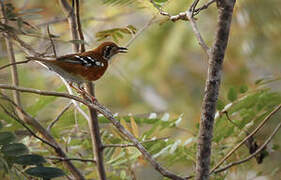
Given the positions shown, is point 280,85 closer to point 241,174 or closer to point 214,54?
point 241,174

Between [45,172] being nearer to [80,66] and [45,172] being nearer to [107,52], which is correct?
[80,66]

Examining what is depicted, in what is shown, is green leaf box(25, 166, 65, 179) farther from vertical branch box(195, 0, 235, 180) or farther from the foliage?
vertical branch box(195, 0, 235, 180)

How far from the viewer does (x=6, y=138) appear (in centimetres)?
118

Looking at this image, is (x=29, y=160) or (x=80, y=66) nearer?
(x=29, y=160)

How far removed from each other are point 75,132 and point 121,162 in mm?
245

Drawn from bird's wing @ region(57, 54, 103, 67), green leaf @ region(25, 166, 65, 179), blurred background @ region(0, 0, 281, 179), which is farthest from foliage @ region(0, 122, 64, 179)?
blurred background @ region(0, 0, 281, 179)

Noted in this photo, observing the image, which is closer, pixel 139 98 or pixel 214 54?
pixel 214 54

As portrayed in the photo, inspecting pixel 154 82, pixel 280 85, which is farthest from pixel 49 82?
pixel 280 85

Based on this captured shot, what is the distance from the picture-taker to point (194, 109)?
223 inches

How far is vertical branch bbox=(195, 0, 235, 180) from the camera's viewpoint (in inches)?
41.3

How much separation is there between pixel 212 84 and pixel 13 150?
53 cm

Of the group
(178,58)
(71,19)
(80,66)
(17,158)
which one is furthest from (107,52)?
(178,58)

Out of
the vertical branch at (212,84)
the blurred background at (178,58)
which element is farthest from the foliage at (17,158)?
the blurred background at (178,58)

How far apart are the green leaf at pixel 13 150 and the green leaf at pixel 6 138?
16 mm
